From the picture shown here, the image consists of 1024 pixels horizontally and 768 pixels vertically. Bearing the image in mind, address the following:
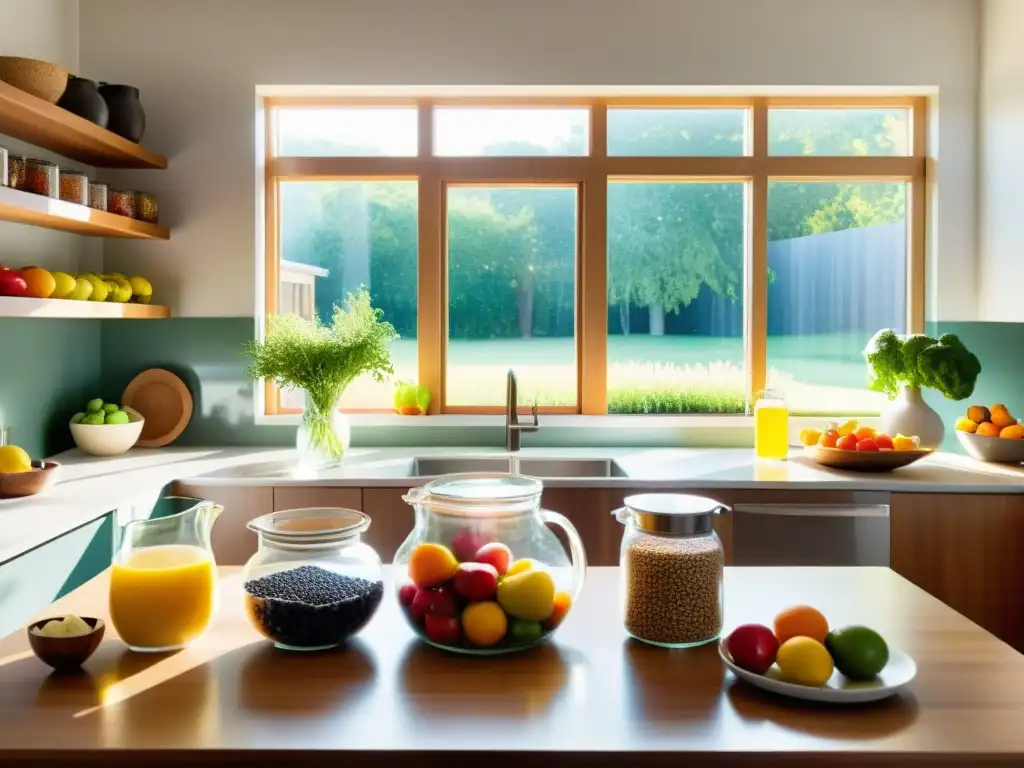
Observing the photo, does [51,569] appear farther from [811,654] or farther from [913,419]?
[913,419]

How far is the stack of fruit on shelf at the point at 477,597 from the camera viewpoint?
138 cm

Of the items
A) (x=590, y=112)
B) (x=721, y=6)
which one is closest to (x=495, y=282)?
(x=590, y=112)

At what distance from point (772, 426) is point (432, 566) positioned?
8.10 ft

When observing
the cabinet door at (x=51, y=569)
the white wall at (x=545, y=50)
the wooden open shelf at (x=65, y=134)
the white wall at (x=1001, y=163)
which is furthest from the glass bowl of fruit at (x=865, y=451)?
the wooden open shelf at (x=65, y=134)

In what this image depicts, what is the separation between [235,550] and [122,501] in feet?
1.71

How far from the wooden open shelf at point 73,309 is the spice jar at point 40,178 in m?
0.34

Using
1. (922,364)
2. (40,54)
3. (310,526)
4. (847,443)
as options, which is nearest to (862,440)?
(847,443)

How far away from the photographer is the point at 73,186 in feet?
10.3

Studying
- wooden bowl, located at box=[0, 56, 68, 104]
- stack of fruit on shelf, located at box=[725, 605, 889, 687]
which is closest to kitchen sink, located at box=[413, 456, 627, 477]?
wooden bowl, located at box=[0, 56, 68, 104]

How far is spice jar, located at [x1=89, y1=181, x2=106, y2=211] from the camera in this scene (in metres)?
3.30

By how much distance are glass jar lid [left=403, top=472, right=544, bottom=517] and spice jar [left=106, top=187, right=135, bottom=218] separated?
99.5 inches

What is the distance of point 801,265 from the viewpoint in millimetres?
4074

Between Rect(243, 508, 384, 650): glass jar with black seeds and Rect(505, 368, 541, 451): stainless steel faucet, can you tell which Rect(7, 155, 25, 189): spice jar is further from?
Rect(243, 508, 384, 650): glass jar with black seeds

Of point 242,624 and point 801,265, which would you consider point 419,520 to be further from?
point 801,265
